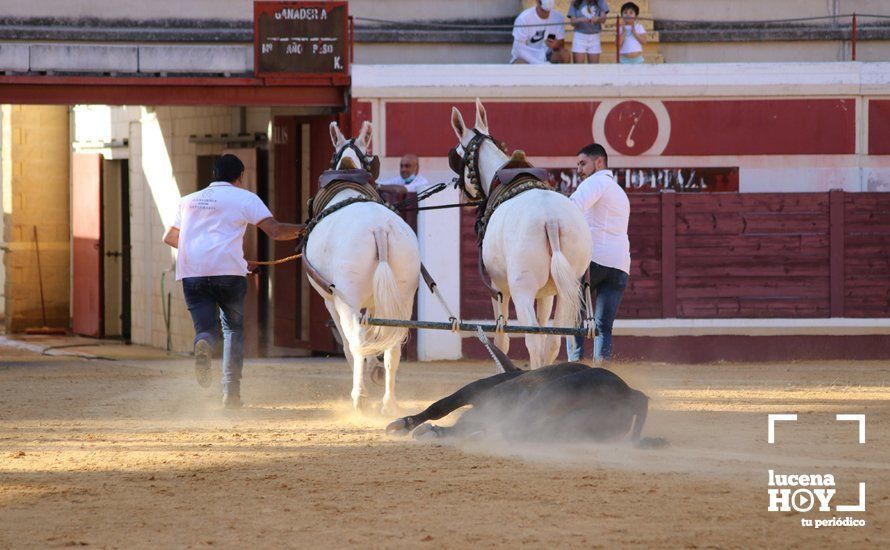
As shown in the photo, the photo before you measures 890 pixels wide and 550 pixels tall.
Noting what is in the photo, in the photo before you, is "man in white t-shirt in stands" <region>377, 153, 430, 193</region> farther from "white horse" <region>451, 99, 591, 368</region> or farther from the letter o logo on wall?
"white horse" <region>451, 99, 591, 368</region>

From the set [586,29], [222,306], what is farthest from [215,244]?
[586,29]

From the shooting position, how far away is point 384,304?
30.2ft

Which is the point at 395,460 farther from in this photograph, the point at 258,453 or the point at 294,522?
the point at 294,522

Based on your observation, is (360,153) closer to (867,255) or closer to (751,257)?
(751,257)

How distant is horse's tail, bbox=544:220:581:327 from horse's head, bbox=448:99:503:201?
1241 millimetres

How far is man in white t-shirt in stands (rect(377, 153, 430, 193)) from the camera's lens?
49.5ft

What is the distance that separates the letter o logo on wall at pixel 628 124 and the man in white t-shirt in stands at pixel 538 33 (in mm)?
1325

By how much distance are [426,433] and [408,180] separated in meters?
7.26

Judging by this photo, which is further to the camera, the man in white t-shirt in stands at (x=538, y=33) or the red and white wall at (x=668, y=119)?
the man in white t-shirt in stands at (x=538, y=33)

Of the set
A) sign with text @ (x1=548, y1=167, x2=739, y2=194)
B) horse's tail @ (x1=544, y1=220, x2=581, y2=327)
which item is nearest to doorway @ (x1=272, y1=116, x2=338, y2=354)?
sign with text @ (x1=548, y1=167, x2=739, y2=194)

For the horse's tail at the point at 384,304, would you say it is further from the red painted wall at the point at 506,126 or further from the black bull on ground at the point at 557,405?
the red painted wall at the point at 506,126

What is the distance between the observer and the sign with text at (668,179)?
16.2 metres

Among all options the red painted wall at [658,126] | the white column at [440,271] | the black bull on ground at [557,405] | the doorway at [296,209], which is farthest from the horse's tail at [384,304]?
the doorway at [296,209]

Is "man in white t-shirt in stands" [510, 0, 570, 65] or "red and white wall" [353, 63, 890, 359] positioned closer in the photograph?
"red and white wall" [353, 63, 890, 359]
